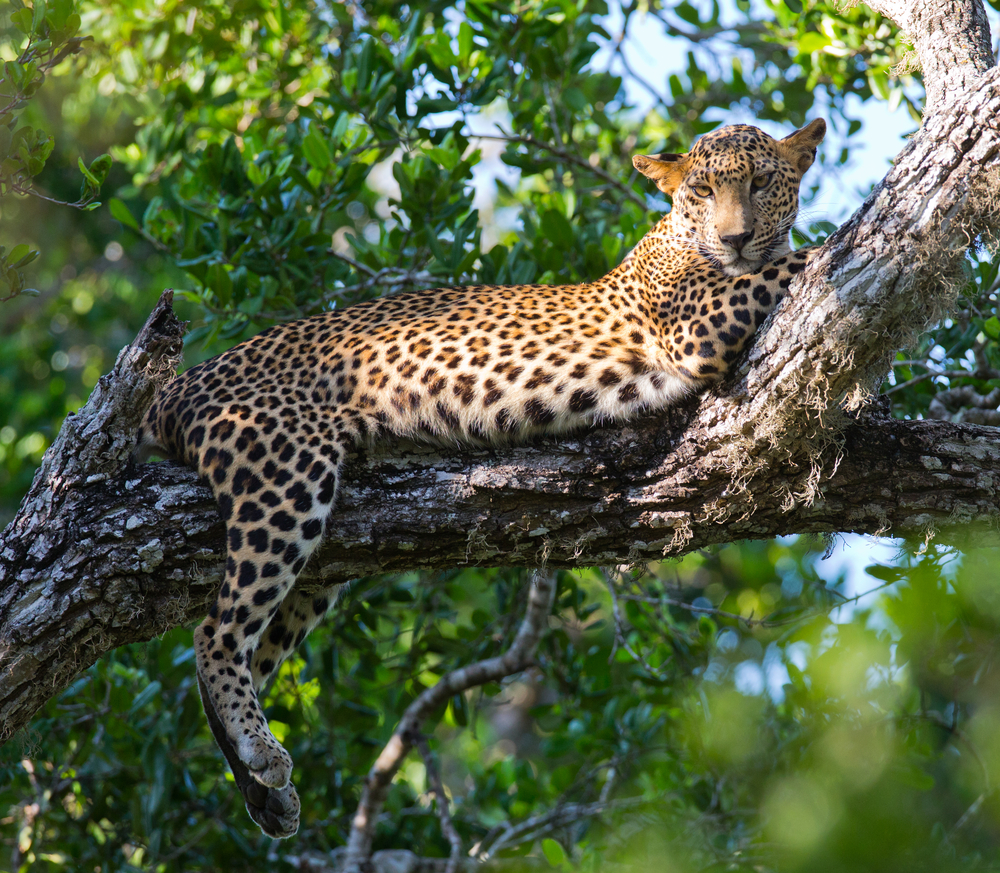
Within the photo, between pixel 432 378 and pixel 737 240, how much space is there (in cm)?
170

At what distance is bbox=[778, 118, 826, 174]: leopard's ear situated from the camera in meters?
5.47

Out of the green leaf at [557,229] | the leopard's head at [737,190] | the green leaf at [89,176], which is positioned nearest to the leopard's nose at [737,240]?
the leopard's head at [737,190]

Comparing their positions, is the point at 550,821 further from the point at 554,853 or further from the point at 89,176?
the point at 89,176

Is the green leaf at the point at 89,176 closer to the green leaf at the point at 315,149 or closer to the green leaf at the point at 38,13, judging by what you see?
the green leaf at the point at 38,13

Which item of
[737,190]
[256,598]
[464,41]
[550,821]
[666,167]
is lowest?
[550,821]

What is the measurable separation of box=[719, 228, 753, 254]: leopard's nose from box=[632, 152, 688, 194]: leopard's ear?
68 cm

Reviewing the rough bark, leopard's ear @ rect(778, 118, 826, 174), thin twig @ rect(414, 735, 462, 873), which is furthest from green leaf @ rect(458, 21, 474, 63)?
thin twig @ rect(414, 735, 462, 873)

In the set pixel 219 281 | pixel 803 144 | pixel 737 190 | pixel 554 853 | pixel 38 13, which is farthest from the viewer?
pixel 219 281

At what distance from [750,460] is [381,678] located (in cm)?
420

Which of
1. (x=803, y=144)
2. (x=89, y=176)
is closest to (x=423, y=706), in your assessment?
(x=89, y=176)

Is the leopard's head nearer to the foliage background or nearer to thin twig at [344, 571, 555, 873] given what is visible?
the foliage background

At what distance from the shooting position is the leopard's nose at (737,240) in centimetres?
504

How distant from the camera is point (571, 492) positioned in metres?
4.70

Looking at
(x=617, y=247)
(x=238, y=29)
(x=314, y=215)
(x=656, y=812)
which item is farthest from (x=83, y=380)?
(x=656, y=812)
